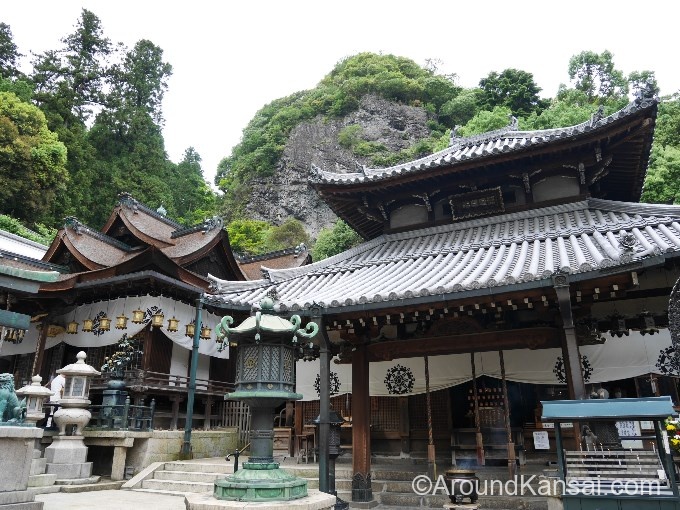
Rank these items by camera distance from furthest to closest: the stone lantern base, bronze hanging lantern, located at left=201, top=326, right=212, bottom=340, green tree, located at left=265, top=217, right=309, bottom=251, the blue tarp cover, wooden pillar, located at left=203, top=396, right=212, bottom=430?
1. green tree, located at left=265, top=217, right=309, bottom=251
2. bronze hanging lantern, located at left=201, top=326, right=212, bottom=340
3. wooden pillar, located at left=203, top=396, right=212, bottom=430
4. the blue tarp cover
5. the stone lantern base

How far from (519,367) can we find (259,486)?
22.7 feet

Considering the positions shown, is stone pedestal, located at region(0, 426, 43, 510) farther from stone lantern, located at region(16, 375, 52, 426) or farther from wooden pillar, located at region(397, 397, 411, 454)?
wooden pillar, located at region(397, 397, 411, 454)

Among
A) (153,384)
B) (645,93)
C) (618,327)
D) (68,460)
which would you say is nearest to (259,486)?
(618,327)

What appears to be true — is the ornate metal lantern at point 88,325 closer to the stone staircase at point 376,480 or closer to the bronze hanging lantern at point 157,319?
the bronze hanging lantern at point 157,319

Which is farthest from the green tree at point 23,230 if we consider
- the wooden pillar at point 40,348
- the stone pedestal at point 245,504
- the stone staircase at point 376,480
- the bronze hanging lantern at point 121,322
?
the stone pedestal at point 245,504

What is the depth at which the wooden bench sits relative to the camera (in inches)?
242

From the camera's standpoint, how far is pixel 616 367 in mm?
9367

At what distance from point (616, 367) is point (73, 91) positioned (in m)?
48.0

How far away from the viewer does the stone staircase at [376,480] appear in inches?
340

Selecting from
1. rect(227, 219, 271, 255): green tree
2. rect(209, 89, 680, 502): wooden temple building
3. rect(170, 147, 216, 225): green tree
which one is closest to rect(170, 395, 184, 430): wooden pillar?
rect(209, 89, 680, 502): wooden temple building

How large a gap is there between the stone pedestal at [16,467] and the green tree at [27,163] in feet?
96.5

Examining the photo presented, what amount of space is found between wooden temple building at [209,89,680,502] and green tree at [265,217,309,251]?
26.8m

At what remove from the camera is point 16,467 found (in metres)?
7.00

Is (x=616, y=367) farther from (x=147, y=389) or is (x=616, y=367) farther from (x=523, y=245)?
(x=147, y=389)
